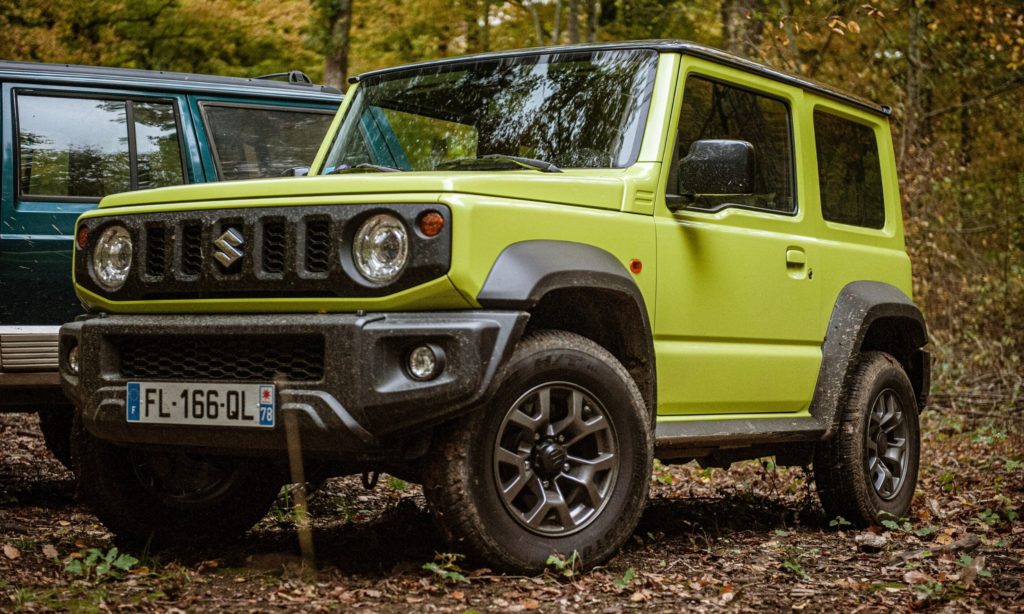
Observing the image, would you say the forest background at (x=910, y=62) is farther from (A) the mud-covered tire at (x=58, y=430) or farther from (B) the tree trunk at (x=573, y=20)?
(A) the mud-covered tire at (x=58, y=430)

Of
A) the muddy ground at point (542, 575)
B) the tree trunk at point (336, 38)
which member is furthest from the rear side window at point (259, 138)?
the tree trunk at point (336, 38)

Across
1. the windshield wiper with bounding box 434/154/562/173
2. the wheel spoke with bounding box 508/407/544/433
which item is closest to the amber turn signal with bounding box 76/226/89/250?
the windshield wiper with bounding box 434/154/562/173

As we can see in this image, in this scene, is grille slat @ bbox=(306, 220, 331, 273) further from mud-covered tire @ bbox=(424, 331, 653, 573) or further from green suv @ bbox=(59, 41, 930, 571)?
mud-covered tire @ bbox=(424, 331, 653, 573)

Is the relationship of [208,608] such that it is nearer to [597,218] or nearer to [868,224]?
[597,218]

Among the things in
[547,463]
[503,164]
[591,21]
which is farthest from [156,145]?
[591,21]

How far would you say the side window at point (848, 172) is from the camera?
19.1ft

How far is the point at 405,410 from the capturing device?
370 cm

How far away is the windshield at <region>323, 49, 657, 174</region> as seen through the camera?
4.75 meters

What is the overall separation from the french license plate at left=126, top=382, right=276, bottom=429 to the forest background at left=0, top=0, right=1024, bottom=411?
26.4 ft

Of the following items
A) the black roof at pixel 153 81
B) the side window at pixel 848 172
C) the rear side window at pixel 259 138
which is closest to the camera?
the side window at pixel 848 172

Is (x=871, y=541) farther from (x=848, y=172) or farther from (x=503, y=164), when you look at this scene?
(x=503, y=164)

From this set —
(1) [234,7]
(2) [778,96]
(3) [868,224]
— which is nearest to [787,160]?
(2) [778,96]

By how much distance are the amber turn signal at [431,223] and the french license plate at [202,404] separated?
69 centimetres

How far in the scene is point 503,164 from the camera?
4625 mm
